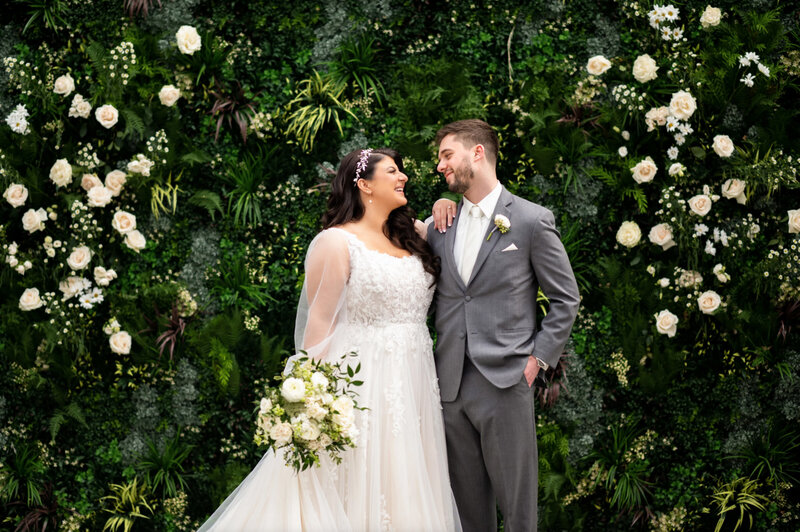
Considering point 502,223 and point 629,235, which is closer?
point 502,223

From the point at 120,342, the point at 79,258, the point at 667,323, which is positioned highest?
the point at 79,258

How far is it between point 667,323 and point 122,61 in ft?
14.6

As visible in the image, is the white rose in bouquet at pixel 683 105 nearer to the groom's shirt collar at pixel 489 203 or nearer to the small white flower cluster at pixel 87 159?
the groom's shirt collar at pixel 489 203

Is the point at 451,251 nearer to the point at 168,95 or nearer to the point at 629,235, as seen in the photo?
the point at 629,235

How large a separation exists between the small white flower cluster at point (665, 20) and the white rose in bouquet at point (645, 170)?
0.98 m

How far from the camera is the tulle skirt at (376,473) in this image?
345 centimetres

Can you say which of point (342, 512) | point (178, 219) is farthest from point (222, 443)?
point (342, 512)

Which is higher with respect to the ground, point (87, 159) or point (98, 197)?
point (87, 159)

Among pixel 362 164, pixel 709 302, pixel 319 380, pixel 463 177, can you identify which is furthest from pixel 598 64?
pixel 319 380

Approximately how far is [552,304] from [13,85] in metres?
4.58

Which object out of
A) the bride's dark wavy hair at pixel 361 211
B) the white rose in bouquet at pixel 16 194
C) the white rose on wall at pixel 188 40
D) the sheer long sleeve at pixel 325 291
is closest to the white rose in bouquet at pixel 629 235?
the bride's dark wavy hair at pixel 361 211

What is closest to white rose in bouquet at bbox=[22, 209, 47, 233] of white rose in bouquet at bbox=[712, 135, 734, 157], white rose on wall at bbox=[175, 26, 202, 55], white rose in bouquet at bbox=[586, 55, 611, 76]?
white rose on wall at bbox=[175, 26, 202, 55]

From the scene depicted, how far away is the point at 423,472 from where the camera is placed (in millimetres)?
3602

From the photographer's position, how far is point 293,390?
324 cm
